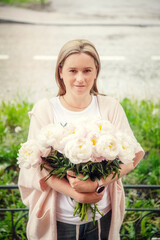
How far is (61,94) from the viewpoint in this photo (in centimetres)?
157

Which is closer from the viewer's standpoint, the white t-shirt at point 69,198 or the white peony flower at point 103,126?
the white peony flower at point 103,126

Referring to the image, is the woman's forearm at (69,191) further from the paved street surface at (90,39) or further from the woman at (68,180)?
the paved street surface at (90,39)

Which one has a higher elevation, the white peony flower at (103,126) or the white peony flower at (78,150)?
the white peony flower at (103,126)

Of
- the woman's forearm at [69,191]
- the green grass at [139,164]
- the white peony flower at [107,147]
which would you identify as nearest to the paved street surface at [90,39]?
the green grass at [139,164]

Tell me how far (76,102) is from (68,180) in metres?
0.42

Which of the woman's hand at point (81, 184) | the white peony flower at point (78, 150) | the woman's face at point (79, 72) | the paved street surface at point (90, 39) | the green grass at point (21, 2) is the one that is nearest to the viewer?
the white peony flower at point (78, 150)

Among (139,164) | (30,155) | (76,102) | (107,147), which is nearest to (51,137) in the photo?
(30,155)

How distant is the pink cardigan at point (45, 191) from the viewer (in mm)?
1373

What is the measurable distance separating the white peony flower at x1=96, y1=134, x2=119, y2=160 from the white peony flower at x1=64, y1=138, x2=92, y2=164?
4cm

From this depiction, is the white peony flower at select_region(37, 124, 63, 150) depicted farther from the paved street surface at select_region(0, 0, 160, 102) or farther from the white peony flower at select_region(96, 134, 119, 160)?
the paved street surface at select_region(0, 0, 160, 102)

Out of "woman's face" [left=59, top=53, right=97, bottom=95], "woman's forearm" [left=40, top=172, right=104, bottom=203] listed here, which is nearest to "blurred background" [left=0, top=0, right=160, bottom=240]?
"woman's forearm" [left=40, top=172, right=104, bottom=203]

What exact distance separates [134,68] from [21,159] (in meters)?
3.38

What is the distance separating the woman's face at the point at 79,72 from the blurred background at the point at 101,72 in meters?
0.99

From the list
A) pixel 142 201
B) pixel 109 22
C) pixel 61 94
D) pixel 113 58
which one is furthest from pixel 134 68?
pixel 61 94
